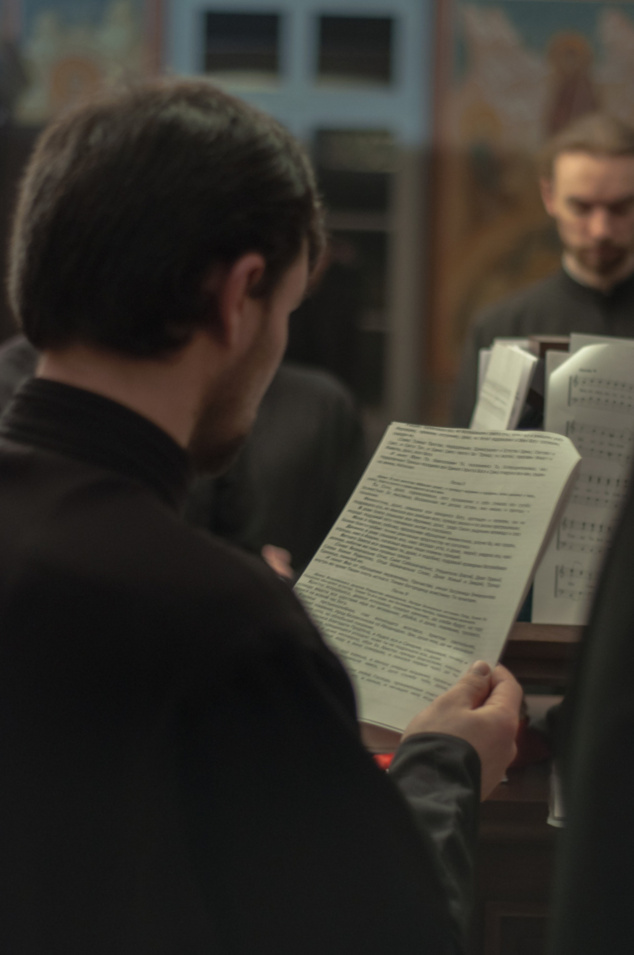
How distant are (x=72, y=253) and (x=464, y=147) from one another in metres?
4.93

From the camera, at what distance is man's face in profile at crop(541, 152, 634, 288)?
227 cm

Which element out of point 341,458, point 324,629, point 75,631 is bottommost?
point 341,458

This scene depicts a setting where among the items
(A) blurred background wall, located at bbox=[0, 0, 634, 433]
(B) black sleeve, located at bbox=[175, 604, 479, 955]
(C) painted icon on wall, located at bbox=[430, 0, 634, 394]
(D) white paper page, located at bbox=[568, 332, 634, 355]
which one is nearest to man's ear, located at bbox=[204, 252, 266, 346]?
(B) black sleeve, located at bbox=[175, 604, 479, 955]

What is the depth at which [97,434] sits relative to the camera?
666 millimetres

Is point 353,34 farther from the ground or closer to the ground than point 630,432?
farther from the ground

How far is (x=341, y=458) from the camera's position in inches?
91.0

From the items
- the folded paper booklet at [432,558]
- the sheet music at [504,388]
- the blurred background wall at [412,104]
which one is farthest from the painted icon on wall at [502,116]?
the folded paper booklet at [432,558]

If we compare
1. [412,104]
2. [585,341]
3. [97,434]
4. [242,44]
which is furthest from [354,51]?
[97,434]

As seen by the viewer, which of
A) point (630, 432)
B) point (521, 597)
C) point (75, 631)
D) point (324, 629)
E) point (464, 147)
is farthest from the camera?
point (464, 147)

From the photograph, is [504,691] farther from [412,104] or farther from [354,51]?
[354,51]

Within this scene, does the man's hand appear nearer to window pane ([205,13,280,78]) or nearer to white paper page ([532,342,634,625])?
white paper page ([532,342,634,625])

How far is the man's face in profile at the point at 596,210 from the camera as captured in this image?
2.27 metres

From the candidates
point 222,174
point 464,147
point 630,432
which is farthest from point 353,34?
point 222,174

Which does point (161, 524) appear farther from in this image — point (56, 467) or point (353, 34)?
point (353, 34)
